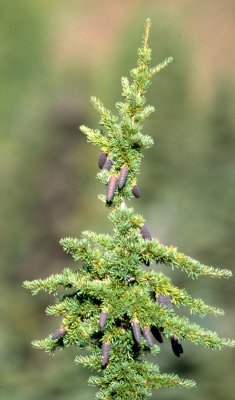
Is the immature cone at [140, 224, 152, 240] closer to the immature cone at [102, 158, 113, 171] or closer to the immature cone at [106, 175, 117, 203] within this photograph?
the immature cone at [106, 175, 117, 203]

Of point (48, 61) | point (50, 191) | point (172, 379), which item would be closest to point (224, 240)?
point (50, 191)

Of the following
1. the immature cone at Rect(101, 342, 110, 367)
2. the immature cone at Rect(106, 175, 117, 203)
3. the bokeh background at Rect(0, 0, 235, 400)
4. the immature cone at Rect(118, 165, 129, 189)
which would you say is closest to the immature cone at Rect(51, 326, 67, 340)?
the immature cone at Rect(101, 342, 110, 367)

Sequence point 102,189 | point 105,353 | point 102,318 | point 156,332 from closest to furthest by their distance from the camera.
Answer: point 102,318, point 105,353, point 156,332, point 102,189

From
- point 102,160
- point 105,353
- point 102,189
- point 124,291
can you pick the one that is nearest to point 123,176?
point 102,160

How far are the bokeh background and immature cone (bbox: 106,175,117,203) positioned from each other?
1422 centimetres

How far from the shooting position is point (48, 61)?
5275 centimetres

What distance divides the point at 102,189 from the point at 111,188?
2521 cm

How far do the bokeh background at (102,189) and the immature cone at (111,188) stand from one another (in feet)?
46.7

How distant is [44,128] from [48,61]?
16900 millimetres

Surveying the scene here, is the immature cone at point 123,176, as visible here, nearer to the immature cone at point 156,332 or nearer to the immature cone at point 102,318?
the immature cone at point 102,318

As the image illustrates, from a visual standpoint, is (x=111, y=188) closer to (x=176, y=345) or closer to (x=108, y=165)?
(x=108, y=165)

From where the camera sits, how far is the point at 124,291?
596 cm

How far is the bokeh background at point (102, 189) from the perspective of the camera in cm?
2447

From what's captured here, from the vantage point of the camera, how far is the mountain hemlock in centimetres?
589
